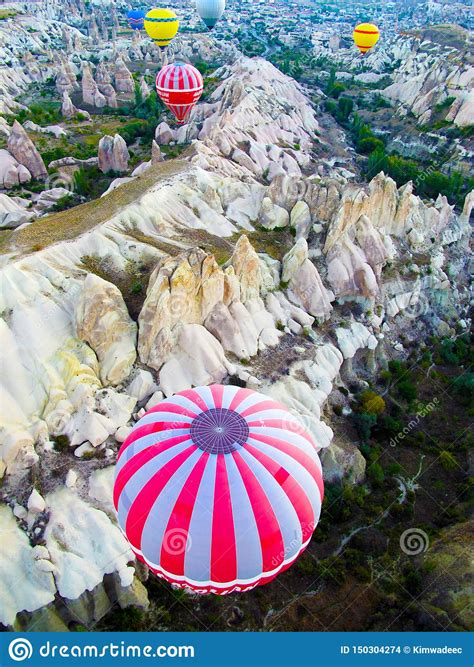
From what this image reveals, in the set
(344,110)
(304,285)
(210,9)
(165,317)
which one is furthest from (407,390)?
(210,9)

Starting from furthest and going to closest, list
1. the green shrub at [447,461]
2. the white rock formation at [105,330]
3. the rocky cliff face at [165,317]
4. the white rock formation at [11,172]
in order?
the white rock formation at [11,172] → the green shrub at [447,461] → the white rock formation at [105,330] → the rocky cliff face at [165,317]

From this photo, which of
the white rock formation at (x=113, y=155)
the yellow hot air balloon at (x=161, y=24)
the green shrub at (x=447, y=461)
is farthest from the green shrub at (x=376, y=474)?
the yellow hot air balloon at (x=161, y=24)

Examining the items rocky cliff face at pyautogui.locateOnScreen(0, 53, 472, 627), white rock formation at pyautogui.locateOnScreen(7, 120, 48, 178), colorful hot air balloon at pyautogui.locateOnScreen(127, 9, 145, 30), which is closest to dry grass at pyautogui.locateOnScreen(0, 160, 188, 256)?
rocky cliff face at pyautogui.locateOnScreen(0, 53, 472, 627)

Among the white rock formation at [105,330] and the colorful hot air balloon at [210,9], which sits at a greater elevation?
the colorful hot air balloon at [210,9]

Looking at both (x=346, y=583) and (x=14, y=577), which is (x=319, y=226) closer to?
(x=346, y=583)

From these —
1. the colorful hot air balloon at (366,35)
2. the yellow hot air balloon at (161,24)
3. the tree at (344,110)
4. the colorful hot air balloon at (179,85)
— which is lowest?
the tree at (344,110)

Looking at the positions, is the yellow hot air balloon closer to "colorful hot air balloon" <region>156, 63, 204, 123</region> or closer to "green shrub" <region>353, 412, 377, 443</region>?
"colorful hot air balloon" <region>156, 63, 204, 123</region>

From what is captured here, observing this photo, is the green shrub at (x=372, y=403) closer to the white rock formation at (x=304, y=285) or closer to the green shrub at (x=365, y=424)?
the green shrub at (x=365, y=424)

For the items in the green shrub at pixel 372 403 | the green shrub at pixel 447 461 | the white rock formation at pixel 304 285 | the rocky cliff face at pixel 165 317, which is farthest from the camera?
the white rock formation at pixel 304 285
